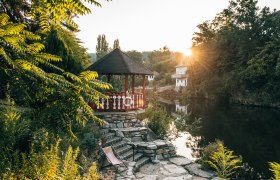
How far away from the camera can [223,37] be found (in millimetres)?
44781

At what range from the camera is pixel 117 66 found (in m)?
14.2

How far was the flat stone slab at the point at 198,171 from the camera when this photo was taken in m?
9.68

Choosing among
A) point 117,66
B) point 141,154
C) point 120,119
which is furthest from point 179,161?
point 117,66

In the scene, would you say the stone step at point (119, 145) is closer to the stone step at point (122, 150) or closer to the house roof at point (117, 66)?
the stone step at point (122, 150)

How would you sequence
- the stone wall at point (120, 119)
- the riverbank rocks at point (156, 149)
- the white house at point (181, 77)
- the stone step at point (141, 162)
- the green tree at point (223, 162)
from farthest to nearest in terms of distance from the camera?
the white house at point (181, 77) → the stone wall at point (120, 119) → the riverbank rocks at point (156, 149) → the stone step at point (141, 162) → the green tree at point (223, 162)

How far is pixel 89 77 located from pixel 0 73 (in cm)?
96

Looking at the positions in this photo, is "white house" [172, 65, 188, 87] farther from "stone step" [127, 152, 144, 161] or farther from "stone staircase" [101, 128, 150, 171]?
"stone step" [127, 152, 144, 161]

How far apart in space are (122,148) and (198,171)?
3.63 metres

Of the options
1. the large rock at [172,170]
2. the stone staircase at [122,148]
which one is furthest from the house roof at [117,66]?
the large rock at [172,170]

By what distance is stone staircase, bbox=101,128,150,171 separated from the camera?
1059 centimetres

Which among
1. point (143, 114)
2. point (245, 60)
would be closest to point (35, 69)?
point (143, 114)

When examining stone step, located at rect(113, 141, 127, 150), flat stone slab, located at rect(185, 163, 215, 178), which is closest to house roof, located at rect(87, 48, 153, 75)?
stone step, located at rect(113, 141, 127, 150)

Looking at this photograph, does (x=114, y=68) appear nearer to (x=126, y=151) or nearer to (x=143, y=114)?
(x=143, y=114)

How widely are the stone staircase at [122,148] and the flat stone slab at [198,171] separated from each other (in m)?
1.98
